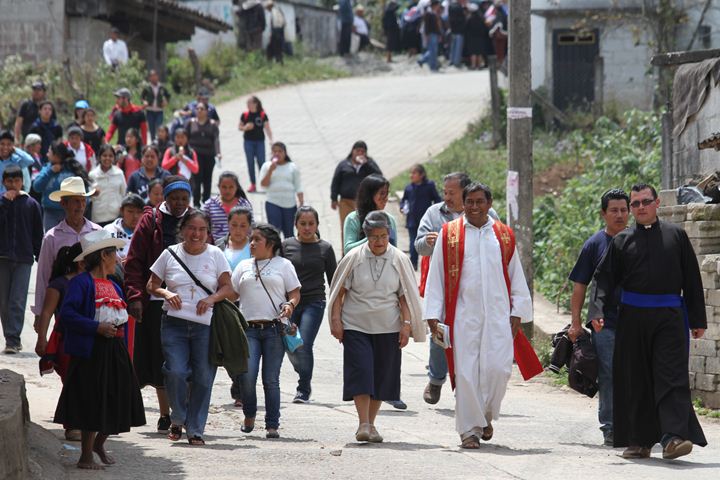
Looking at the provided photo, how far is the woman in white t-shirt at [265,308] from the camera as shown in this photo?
1027 centimetres

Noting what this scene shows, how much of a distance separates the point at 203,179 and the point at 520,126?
863 centimetres

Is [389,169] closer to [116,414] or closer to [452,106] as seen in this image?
[452,106]

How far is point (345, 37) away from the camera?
1704 inches

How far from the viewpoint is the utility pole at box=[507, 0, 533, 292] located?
14.1 meters

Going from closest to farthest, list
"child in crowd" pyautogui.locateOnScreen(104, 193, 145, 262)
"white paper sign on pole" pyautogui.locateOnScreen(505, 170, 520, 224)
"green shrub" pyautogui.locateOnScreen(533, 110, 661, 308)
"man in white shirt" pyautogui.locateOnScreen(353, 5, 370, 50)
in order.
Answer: "child in crowd" pyautogui.locateOnScreen(104, 193, 145, 262), "white paper sign on pole" pyautogui.locateOnScreen(505, 170, 520, 224), "green shrub" pyautogui.locateOnScreen(533, 110, 661, 308), "man in white shirt" pyautogui.locateOnScreen(353, 5, 370, 50)

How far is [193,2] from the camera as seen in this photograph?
137ft

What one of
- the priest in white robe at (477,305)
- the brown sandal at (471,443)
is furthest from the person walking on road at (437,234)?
the brown sandal at (471,443)

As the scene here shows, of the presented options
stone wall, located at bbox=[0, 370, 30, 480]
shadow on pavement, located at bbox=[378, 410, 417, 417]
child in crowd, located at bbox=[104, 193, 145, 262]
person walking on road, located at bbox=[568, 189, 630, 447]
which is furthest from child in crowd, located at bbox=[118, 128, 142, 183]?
stone wall, located at bbox=[0, 370, 30, 480]

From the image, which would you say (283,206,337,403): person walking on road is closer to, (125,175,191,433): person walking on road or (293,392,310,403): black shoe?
(293,392,310,403): black shoe

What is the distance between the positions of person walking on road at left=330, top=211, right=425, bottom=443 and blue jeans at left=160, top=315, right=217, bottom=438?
94 centimetres

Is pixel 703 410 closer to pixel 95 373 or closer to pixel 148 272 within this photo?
pixel 148 272

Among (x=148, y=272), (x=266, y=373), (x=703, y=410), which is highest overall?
(x=148, y=272)

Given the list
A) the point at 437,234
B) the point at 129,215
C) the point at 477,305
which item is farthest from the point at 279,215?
the point at 477,305

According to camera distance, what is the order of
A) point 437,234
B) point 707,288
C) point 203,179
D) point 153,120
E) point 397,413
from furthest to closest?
point 153,120
point 203,179
point 707,288
point 437,234
point 397,413
